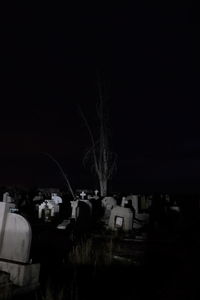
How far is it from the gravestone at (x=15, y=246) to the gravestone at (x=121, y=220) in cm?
771

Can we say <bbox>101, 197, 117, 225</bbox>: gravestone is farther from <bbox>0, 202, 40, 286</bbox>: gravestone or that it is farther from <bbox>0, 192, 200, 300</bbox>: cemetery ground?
<bbox>0, 202, 40, 286</bbox>: gravestone

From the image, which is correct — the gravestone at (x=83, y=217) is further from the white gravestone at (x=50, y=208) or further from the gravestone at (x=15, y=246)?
the gravestone at (x=15, y=246)

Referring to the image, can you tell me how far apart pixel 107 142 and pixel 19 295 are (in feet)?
64.7

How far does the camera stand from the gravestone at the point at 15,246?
230 inches

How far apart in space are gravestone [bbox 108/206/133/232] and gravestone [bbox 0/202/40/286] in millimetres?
7707

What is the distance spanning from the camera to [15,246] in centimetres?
613

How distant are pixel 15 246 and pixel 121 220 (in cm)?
791

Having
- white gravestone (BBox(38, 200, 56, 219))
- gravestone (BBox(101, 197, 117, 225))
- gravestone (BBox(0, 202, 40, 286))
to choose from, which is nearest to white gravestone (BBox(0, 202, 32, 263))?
gravestone (BBox(0, 202, 40, 286))

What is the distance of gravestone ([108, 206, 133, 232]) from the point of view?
13.5 meters

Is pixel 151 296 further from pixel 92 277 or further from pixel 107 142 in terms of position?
pixel 107 142

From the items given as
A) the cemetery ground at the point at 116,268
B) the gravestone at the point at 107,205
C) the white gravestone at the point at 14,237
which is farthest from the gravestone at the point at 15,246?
the gravestone at the point at 107,205

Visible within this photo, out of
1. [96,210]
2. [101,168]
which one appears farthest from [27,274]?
[101,168]

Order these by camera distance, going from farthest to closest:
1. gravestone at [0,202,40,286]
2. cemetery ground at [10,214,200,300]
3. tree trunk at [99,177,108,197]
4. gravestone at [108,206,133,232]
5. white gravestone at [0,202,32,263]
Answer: tree trunk at [99,177,108,197] < gravestone at [108,206,133,232] < white gravestone at [0,202,32,263] < gravestone at [0,202,40,286] < cemetery ground at [10,214,200,300]

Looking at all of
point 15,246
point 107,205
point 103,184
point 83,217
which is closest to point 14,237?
point 15,246
